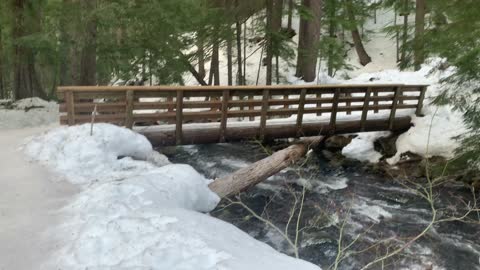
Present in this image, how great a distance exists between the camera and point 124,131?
23.5 feet

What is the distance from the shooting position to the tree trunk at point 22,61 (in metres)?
13.3

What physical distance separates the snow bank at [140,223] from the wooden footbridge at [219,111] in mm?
1456

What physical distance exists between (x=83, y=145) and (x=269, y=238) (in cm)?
337

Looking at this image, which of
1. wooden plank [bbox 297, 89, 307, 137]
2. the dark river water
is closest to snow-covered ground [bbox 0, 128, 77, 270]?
the dark river water

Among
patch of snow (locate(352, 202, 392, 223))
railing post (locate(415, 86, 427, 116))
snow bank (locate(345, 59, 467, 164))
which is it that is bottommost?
patch of snow (locate(352, 202, 392, 223))

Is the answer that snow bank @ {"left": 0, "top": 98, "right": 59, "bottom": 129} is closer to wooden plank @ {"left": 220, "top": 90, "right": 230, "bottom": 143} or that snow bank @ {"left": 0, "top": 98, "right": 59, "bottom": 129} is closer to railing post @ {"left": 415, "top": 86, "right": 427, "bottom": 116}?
wooden plank @ {"left": 220, "top": 90, "right": 230, "bottom": 143}

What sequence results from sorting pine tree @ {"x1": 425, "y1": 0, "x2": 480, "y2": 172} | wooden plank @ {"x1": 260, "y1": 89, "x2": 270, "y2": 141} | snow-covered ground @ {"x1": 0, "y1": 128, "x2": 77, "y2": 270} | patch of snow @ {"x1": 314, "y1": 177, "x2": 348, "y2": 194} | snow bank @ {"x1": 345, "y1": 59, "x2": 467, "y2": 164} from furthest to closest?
snow bank @ {"x1": 345, "y1": 59, "x2": 467, "y2": 164} < wooden plank @ {"x1": 260, "y1": 89, "x2": 270, "y2": 141} < patch of snow @ {"x1": 314, "y1": 177, "x2": 348, "y2": 194} < pine tree @ {"x1": 425, "y1": 0, "x2": 480, "y2": 172} < snow-covered ground @ {"x1": 0, "y1": 128, "x2": 77, "y2": 270}

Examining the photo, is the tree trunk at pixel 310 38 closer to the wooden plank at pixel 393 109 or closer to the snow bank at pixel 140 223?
the wooden plank at pixel 393 109

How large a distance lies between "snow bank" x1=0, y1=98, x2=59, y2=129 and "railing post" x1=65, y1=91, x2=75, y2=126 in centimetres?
341

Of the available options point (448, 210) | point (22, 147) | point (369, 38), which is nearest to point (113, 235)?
point (22, 147)

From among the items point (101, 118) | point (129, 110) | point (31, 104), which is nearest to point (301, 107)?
point (129, 110)

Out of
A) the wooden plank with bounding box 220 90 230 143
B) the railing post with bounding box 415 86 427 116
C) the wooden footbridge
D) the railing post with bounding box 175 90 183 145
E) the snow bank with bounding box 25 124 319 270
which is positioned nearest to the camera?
the snow bank with bounding box 25 124 319 270

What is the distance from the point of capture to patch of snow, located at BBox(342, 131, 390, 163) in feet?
38.3

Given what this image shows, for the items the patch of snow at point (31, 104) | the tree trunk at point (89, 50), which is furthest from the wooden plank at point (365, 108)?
the patch of snow at point (31, 104)
